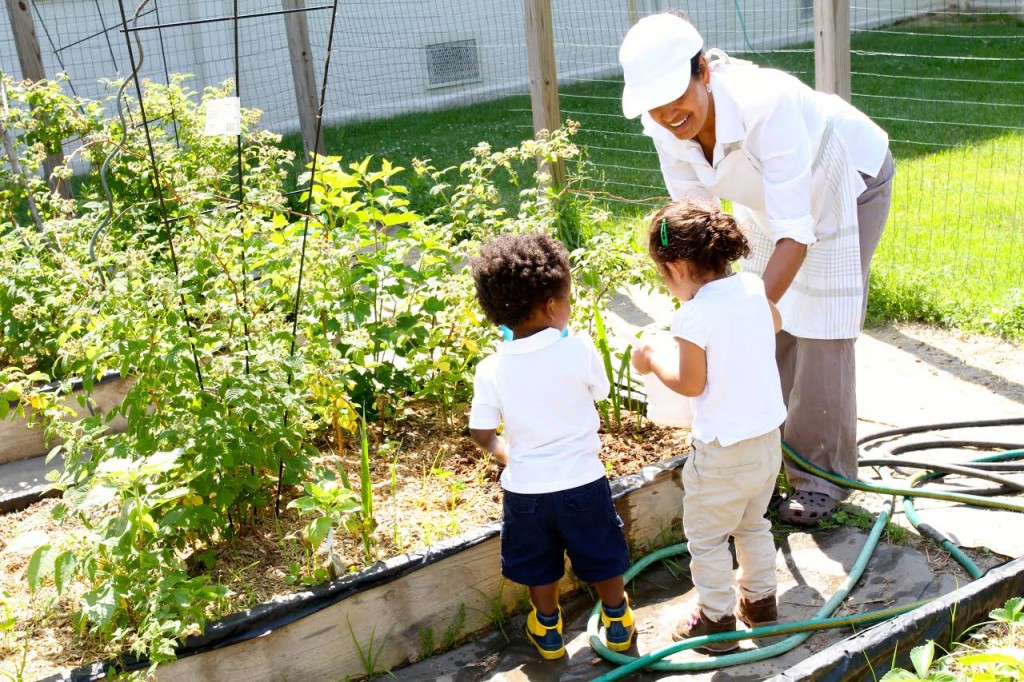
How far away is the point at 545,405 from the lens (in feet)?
9.03

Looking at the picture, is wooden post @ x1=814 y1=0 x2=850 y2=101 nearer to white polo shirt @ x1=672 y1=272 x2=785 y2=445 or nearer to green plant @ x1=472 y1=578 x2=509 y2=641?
white polo shirt @ x1=672 y1=272 x2=785 y2=445

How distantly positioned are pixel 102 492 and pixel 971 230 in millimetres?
5317

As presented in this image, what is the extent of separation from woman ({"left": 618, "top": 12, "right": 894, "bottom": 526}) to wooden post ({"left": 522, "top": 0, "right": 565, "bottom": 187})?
2355 mm

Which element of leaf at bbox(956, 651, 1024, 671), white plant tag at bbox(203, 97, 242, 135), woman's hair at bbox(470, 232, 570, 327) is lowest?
leaf at bbox(956, 651, 1024, 671)

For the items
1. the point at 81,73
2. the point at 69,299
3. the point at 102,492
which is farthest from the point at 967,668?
the point at 81,73

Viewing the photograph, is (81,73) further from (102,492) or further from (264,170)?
(102,492)

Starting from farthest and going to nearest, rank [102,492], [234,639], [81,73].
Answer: [81,73] → [234,639] → [102,492]

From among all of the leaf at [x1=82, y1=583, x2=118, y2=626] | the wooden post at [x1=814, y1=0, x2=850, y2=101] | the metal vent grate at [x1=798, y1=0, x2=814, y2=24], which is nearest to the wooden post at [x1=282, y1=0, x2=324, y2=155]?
the wooden post at [x1=814, y1=0, x2=850, y2=101]

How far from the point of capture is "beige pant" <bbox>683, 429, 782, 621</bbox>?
2.73 m

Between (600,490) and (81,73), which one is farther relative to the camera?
(81,73)

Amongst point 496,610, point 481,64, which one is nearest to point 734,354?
point 496,610

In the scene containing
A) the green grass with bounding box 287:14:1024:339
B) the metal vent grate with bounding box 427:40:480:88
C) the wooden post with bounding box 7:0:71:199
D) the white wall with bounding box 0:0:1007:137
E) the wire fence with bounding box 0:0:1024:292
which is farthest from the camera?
the metal vent grate with bounding box 427:40:480:88

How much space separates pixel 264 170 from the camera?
13.3 ft

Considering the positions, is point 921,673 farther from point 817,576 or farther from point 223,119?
point 223,119
